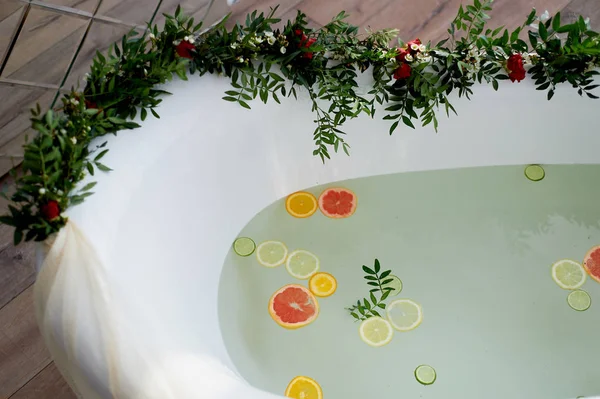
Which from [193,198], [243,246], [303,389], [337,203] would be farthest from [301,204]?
[303,389]

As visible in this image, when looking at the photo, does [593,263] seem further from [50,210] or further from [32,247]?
[32,247]

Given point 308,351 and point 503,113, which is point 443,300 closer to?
Answer: point 308,351

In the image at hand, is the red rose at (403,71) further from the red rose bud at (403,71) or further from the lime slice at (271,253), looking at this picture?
the lime slice at (271,253)

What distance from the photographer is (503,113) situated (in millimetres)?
2111

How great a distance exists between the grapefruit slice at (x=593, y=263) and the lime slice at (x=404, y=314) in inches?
21.4

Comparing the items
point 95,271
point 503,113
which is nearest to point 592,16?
point 503,113

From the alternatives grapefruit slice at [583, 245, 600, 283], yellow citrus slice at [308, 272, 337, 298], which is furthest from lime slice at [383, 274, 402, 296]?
grapefruit slice at [583, 245, 600, 283]

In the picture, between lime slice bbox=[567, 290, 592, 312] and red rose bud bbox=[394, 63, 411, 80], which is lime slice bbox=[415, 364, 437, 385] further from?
red rose bud bbox=[394, 63, 411, 80]

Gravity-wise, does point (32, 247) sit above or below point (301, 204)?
below

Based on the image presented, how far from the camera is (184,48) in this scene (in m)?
1.81

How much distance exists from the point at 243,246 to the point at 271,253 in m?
0.09

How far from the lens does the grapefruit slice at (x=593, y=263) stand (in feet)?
7.17

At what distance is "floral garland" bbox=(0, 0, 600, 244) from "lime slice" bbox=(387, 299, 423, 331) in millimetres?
506

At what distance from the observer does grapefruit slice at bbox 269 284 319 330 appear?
2.08 metres
